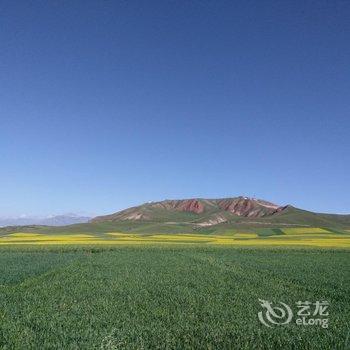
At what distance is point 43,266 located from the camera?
1252 inches

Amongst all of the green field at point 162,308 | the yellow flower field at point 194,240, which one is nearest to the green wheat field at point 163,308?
the green field at point 162,308

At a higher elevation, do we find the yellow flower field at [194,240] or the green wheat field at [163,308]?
the yellow flower field at [194,240]

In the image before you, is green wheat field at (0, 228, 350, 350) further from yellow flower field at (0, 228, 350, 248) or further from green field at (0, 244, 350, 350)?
yellow flower field at (0, 228, 350, 248)

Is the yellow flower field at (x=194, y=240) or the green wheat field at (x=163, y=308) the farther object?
the yellow flower field at (x=194, y=240)

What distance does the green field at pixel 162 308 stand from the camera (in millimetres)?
11117

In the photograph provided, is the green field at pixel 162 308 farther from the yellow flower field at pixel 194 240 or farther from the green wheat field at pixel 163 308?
the yellow flower field at pixel 194 240

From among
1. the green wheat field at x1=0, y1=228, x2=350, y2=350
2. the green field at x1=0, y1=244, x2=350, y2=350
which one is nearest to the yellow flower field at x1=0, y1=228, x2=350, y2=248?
the green field at x1=0, y1=244, x2=350, y2=350

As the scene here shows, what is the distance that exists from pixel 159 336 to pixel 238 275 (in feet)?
48.2

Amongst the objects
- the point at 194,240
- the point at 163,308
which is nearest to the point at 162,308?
the point at 163,308

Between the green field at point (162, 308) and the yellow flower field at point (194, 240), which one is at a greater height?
the yellow flower field at point (194, 240)

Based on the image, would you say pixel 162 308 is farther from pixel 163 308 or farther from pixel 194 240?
pixel 194 240

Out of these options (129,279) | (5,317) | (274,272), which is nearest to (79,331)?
(5,317)

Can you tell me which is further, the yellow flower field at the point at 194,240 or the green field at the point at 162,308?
the yellow flower field at the point at 194,240

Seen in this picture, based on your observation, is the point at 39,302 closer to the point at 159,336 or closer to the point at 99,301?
the point at 99,301
